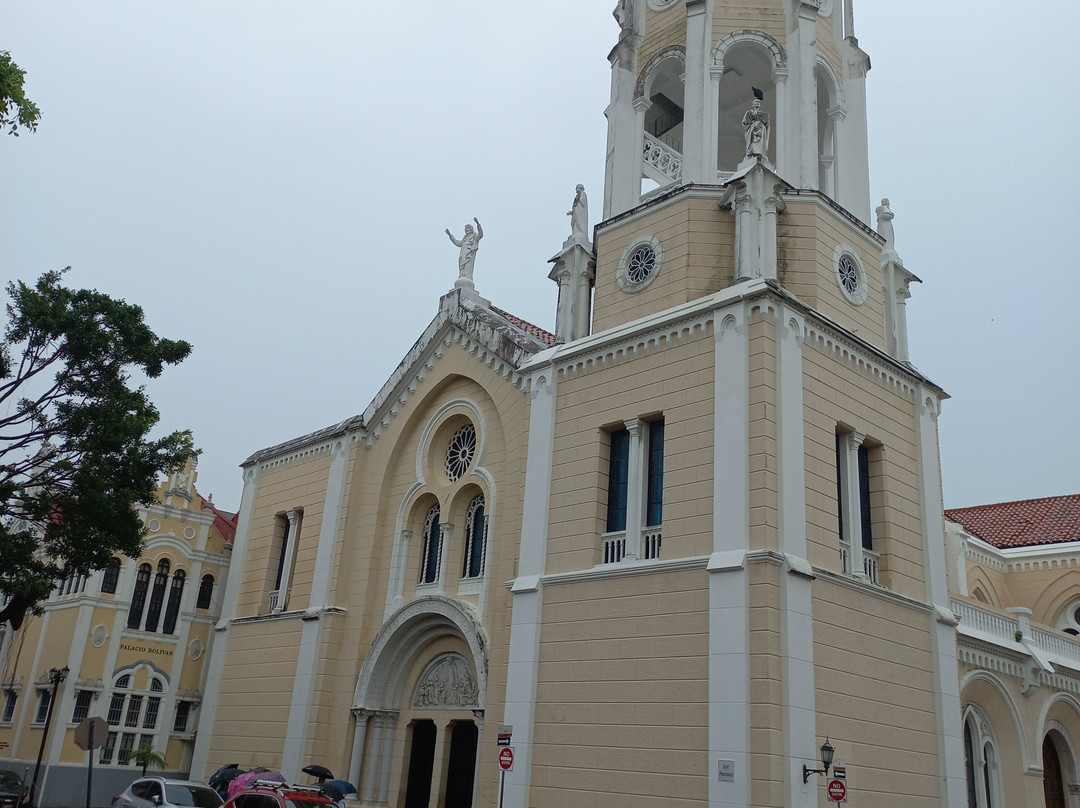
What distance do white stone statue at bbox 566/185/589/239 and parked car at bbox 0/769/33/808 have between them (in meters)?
18.3

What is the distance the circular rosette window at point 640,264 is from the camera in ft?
64.0

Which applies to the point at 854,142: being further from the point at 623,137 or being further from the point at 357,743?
the point at 357,743

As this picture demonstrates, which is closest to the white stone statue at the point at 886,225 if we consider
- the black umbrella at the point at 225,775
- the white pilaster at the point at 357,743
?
the white pilaster at the point at 357,743

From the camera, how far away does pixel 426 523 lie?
77.4 ft

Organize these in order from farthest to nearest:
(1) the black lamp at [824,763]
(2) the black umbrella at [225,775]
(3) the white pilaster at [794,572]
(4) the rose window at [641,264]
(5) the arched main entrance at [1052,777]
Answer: (2) the black umbrella at [225,775] → (5) the arched main entrance at [1052,777] → (4) the rose window at [641,264] → (3) the white pilaster at [794,572] → (1) the black lamp at [824,763]

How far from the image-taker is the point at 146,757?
26.8 metres

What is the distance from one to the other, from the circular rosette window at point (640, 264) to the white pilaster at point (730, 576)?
2.61 meters

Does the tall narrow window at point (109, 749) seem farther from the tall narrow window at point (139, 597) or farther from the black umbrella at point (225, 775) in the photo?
the black umbrella at point (225, 775)

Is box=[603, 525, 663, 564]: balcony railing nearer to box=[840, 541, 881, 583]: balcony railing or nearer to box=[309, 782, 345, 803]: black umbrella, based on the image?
box=[840, 541, 881, 583]: balcony railing

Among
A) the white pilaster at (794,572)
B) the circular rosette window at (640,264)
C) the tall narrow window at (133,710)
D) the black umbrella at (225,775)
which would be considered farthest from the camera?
the tall narrow window at (133,710)

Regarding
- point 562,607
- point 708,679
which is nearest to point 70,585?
point 562,607

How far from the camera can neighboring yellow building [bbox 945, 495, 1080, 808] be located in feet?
66.9

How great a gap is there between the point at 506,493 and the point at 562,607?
3.53 meters

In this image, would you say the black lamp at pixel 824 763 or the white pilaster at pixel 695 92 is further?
the white pilaster at pixel 695 92
